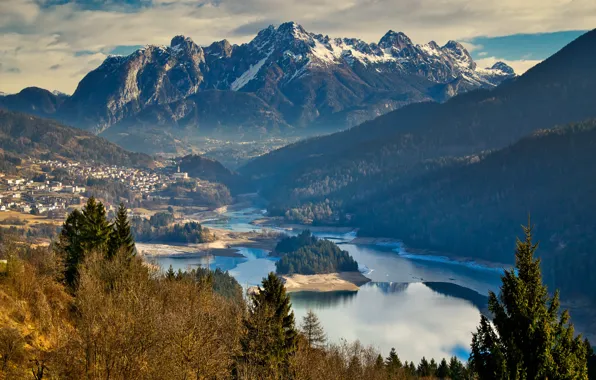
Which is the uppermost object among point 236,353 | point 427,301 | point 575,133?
point 575,133

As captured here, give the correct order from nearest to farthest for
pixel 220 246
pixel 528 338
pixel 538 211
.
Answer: pixel 528 338
pixel 538 211
pixel 220 246

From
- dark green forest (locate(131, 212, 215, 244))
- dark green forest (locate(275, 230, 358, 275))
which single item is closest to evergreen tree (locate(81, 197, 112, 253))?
dark green forest (locate(275, 230, 358, 275))

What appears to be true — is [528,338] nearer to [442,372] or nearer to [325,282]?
[442,372]

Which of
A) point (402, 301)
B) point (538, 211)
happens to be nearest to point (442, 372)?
point (402, 301)

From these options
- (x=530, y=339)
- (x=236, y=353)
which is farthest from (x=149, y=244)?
(x=530, y=339)

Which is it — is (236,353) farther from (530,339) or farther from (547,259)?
(547,259)

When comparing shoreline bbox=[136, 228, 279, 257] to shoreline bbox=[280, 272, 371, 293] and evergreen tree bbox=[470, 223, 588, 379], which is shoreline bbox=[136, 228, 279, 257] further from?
evergreen tree bbox=[470, 223, 588, 379]

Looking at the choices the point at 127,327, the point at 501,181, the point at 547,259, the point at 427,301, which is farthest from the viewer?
the point at 501,181
